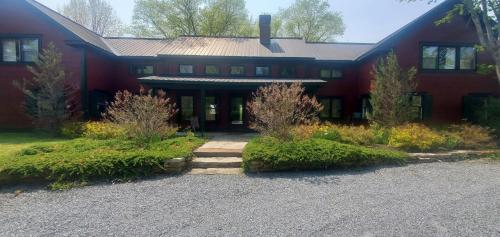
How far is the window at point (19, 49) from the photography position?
1481 cm

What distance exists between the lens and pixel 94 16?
116ft

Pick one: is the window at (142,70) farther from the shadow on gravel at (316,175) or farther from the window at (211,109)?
the shadow on gravel at (316,175)

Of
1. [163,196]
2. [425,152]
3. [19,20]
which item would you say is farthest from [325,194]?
[19,20]

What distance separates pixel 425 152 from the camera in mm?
8992

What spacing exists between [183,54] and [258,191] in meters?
12.9

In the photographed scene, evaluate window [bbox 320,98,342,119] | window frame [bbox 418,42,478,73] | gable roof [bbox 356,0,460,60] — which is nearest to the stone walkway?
gable roof [bbox 356,0,460,60]

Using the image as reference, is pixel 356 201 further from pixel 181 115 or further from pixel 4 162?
pixel 181 115

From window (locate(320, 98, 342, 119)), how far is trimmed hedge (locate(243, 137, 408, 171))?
1065 cm

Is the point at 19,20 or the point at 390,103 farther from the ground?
the point at 19,20

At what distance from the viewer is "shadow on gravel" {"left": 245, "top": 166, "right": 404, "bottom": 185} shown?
259 inches

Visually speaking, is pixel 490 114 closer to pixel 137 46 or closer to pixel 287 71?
pixel 287 71

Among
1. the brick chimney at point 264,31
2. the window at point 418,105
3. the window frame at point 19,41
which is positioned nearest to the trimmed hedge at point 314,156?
the window at point 418,105

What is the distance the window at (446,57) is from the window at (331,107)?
5.64 m

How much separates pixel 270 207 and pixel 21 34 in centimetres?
1764
